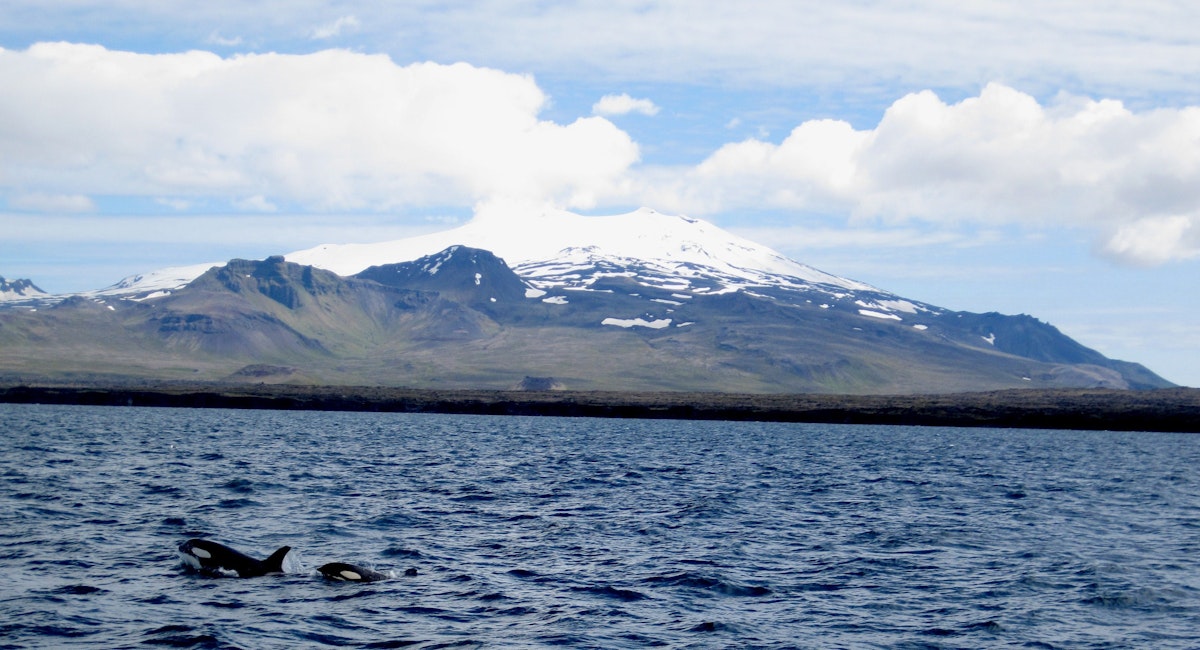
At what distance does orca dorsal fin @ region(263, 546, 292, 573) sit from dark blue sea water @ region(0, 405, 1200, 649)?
49 cm

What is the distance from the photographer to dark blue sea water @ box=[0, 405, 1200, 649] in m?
25.8

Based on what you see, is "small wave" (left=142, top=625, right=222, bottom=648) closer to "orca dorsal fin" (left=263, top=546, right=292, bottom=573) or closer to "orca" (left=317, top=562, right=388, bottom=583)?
"orca" (left=317, top=562, right=388, bottom=583)

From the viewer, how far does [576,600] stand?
94.8ft

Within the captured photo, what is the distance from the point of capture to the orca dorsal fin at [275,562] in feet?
103

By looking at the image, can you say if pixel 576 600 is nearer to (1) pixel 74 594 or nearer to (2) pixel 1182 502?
(1) pixel 74 594

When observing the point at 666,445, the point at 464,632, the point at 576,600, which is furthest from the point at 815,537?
the point at 666,445

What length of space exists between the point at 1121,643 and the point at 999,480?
50.5m

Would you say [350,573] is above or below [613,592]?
above

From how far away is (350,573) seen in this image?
30844 millimetres

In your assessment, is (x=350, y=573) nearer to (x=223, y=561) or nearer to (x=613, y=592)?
(x=223, y=561)

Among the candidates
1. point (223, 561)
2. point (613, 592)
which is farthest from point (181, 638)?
point (613, 592)

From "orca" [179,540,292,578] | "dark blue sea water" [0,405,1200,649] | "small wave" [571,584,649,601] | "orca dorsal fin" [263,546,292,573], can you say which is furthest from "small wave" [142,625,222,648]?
"small wave" [571,584,649,601]

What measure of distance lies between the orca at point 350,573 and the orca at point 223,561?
1.41 metres

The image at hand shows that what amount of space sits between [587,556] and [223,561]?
11.0 metres
